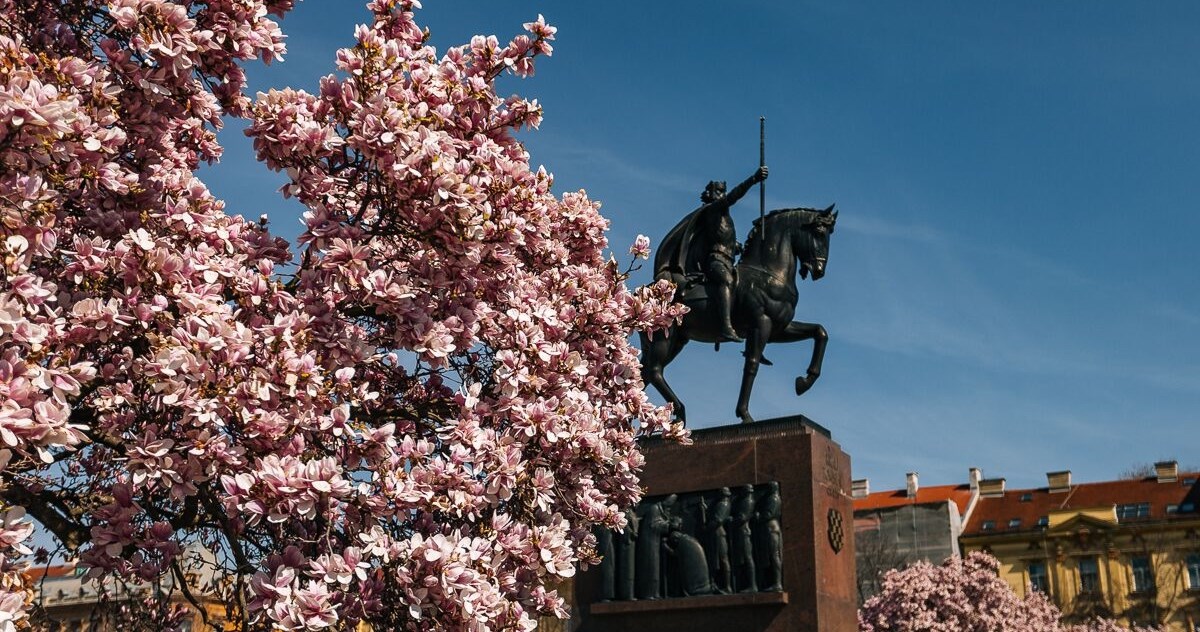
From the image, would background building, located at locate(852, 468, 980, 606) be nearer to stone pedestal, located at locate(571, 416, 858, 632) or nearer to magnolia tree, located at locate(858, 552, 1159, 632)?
magnolia tree, located at locate(858, 552, 1159, 632)

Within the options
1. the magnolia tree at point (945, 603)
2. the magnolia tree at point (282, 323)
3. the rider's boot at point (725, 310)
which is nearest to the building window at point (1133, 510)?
the magnolia tree at point (945, 603)

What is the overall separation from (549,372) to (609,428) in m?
2.07

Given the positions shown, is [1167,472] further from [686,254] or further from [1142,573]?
[686,254]

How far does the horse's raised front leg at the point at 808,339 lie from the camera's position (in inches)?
579

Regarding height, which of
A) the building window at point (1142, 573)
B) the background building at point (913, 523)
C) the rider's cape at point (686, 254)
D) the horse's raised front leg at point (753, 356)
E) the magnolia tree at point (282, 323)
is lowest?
the magnolia tree at point (282, 323)

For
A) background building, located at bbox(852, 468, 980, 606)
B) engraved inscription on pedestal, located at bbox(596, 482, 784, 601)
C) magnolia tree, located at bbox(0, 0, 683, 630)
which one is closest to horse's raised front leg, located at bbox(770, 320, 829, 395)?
engraved inscription on pedestal, located at bbox(596, 482, 784, 601)

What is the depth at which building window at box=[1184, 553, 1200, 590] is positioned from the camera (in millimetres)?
58906

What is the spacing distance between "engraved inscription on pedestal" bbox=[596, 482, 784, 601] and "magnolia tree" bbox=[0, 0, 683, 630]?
6171mm

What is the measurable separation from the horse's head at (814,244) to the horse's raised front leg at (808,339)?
0.75m

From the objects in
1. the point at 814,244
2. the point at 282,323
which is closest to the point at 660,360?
the point at 814,244

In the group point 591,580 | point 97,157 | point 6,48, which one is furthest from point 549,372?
point 591,580

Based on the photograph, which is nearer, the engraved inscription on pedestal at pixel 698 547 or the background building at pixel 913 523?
the engraved inscription on pedestal at pixel 698 547

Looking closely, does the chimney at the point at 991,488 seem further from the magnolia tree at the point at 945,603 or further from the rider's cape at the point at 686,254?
the rider's cape at the point at 686,254

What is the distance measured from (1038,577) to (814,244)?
5321 cm
